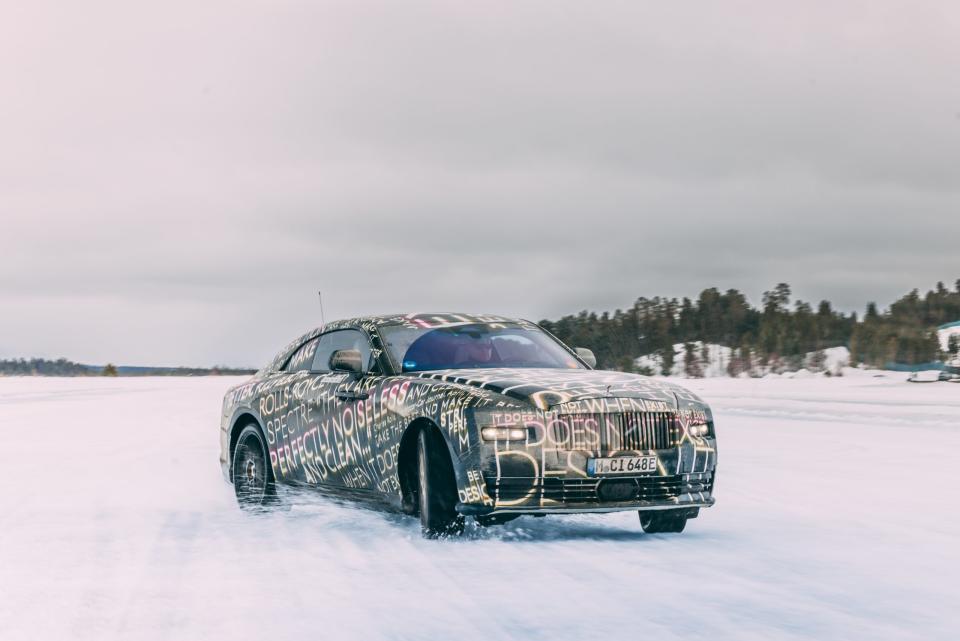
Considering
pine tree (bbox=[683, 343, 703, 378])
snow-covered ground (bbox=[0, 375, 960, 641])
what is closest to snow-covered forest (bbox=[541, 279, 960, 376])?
pine tree (bbox=[683, 343, 703, 378])

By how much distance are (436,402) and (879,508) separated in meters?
3.91

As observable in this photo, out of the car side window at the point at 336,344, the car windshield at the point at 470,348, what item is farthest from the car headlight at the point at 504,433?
the car side window at the point at 336,344

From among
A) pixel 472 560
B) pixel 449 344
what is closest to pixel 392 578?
pixel 472 560

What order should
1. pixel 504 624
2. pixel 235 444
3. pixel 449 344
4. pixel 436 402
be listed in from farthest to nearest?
1. pixel 235 444
2. pixel 449 344
3. pixel 436 402
4. pixel 504 624

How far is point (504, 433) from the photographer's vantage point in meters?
8.04

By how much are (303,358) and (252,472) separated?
1.11m

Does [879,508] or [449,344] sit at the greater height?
[449,344]

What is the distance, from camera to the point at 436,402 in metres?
8.42

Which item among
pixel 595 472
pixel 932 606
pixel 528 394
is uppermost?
pixel 528 394

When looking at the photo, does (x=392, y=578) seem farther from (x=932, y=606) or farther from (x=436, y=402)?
(x=932, y=606)

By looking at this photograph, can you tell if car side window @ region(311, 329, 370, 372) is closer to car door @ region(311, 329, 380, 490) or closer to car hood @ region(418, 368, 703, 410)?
car door @ region(311, 329, 380, 490)

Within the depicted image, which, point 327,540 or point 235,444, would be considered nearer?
point 327,540

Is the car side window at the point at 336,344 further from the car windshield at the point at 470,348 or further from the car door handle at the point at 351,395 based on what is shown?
the car door handle at the point at 351,395

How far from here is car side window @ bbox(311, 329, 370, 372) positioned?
388 inches
